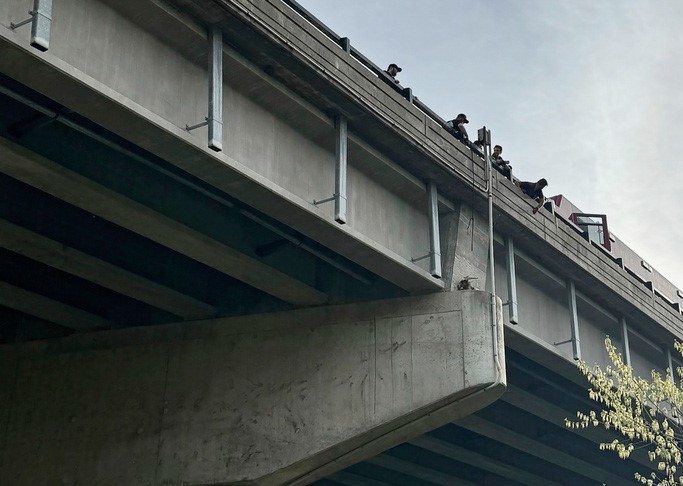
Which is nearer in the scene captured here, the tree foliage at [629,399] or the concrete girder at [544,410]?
the tree foliage at [629,399]

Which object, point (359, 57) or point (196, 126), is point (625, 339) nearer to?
point (359, 57)

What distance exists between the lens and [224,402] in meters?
17.0

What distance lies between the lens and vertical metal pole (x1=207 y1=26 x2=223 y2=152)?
1260 cm

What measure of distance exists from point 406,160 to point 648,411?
1021cm

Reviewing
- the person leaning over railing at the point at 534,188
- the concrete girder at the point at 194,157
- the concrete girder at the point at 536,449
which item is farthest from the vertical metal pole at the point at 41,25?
the concrete girder at the point at 536,449

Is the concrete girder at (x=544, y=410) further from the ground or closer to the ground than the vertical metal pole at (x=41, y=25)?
closer to the ground

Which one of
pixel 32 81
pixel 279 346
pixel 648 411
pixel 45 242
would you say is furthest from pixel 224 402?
pixel 648 411

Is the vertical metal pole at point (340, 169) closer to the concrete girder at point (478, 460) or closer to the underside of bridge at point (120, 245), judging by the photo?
the underside of bridge at point (120, 245)

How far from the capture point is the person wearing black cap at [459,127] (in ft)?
58.8

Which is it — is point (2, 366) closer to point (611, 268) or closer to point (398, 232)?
point (398, 232)

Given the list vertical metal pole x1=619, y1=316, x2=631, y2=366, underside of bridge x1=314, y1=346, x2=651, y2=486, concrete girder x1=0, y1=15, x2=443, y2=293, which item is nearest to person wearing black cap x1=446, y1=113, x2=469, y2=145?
concrete girder x1=0, y1=15, x2=443, y2=293

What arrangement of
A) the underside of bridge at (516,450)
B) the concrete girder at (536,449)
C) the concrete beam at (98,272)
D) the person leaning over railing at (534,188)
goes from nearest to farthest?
the concrete beam at (98,272) → the person leaning over railing at (534,188) → the underside of bridge at (516,450) → the concrete girder at (536,449)

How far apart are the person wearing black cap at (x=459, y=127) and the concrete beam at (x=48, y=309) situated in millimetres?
6941

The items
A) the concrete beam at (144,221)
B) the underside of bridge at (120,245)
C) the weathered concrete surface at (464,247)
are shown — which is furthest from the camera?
the weathered concrete surface at (464,247)
